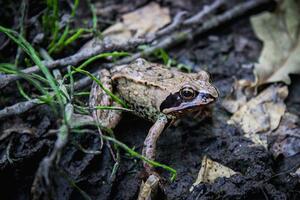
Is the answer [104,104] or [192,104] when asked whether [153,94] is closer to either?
[192,104]

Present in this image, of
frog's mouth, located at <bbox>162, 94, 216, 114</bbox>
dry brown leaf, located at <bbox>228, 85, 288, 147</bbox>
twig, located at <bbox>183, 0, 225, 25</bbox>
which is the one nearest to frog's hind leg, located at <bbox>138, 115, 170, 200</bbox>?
frog's mouth, located at <bbox>162, 94, 216, 114</bbox>

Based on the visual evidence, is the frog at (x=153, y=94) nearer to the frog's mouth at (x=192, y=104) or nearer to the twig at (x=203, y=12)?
the frog's mouth at (x=192, y=104)

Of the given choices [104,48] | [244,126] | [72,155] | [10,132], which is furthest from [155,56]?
[10,132]

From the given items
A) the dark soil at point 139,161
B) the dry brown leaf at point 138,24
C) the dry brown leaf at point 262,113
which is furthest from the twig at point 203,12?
the dry brown leaf at point 262,113

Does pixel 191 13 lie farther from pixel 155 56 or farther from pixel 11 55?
pixel 11 55

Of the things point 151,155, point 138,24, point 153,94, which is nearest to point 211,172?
point 151,155
